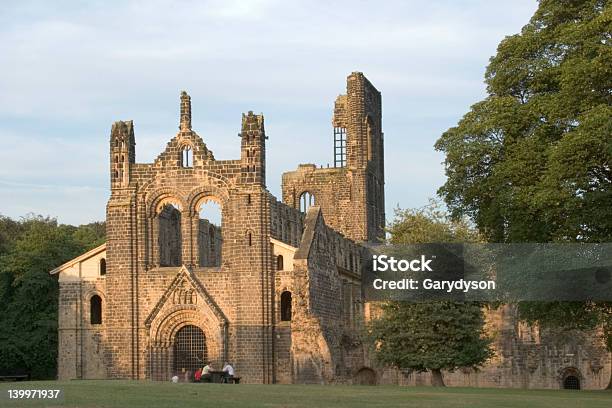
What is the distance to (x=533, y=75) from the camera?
40.2 m

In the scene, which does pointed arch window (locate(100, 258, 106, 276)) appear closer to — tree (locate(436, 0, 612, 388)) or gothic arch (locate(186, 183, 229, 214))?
gothic arch (locate(186, 183, 229, 214))

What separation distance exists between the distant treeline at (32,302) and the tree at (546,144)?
96.5 ft

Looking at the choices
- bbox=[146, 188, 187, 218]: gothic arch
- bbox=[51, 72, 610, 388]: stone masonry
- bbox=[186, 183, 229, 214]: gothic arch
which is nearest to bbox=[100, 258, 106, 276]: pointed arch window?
bbox=[51, 72, 610, 388]: stone masonry

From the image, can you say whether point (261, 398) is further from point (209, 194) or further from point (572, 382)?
point (572, 382)

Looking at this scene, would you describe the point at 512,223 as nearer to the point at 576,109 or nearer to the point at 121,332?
the point at 576,109

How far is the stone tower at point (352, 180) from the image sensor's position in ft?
249

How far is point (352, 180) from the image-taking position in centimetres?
7662

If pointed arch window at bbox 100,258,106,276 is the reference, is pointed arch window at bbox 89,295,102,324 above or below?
below

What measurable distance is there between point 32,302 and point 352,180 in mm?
20041

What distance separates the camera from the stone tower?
249 feet

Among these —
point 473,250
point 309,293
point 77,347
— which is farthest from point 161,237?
point 473,250

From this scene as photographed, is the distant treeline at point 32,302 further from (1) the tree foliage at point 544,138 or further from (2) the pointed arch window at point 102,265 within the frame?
(1) the tree foliage at point 544,138

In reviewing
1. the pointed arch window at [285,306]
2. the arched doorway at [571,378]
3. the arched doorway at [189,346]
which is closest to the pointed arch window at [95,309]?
the arched doorway at [189,346]

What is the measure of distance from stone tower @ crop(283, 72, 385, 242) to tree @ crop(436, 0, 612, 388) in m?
33.6
